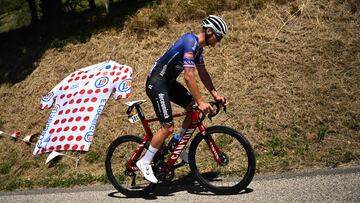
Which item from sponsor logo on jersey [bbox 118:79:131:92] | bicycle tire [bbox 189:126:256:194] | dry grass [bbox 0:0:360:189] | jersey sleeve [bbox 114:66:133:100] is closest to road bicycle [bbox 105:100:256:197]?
bicycle tire [bbox 189:126:256:194]

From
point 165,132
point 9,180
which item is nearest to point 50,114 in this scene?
point 9,180

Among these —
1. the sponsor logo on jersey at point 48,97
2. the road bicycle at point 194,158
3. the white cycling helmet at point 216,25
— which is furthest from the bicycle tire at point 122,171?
the sponsor logo on jersey at point 48,97

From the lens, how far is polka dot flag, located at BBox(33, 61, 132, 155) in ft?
32.7

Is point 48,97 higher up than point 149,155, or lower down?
lower down

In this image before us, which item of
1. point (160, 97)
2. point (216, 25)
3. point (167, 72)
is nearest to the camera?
point (216, 25)

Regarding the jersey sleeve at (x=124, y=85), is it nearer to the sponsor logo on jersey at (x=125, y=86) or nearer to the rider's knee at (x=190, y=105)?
the sponsor logo on jersey at (x=125, y=86)

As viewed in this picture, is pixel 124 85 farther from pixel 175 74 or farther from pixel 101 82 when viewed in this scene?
pixel 175 74

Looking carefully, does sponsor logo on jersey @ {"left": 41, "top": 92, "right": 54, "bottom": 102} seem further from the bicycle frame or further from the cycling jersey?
the cycling jersey

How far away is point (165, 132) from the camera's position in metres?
6.59

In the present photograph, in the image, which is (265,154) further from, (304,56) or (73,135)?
(73,135)

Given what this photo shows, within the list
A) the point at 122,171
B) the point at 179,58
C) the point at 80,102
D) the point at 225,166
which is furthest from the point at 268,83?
the point at 80,102

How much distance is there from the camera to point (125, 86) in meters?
10.8

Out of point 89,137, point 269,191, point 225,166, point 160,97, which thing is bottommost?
point 89,137

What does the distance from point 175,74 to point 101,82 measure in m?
4.77
